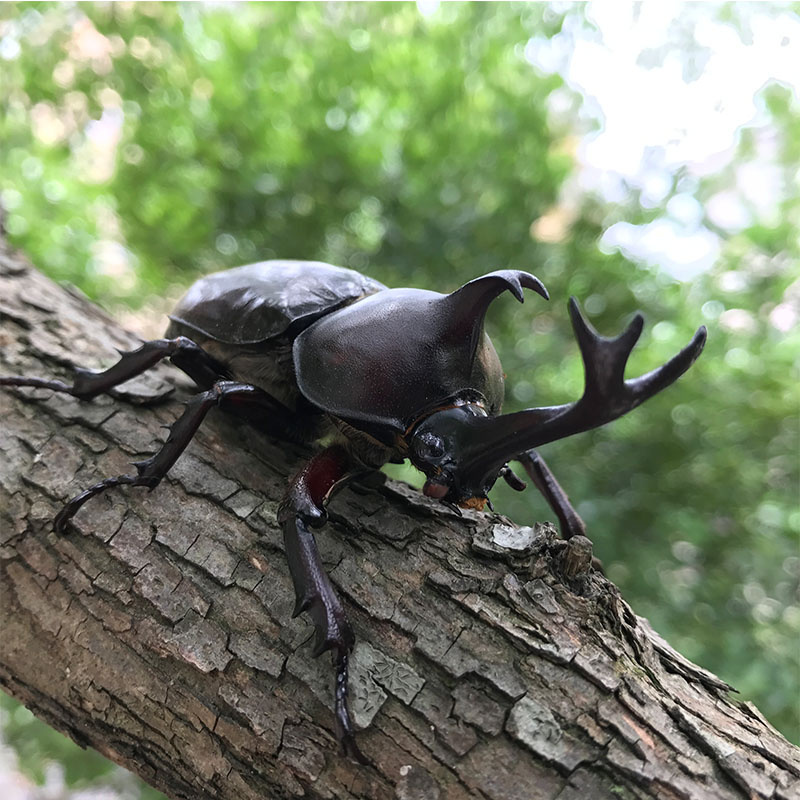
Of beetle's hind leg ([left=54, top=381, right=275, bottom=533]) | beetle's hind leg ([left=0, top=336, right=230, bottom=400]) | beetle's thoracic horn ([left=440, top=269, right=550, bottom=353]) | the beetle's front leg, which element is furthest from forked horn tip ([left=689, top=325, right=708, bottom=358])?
beetle's hind leg ([left=0, top=336, right=230, bottom=400])

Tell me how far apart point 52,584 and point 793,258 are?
12.8 feet

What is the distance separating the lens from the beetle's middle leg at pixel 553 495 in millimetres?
2145

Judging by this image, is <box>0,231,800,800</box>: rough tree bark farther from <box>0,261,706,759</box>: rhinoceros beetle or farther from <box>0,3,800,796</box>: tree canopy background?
<box>0,3,800,796</box>: tree canopy background

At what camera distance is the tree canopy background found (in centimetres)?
347

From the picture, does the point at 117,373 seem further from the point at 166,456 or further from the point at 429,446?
the point at 429,446

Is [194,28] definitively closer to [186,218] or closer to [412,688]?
Answer: [186,218]

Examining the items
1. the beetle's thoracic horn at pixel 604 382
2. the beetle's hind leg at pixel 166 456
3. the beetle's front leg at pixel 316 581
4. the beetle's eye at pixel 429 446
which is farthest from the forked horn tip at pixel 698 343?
the beetle's hind leg at pixel 166 456

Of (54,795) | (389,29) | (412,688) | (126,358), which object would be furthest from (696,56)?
(54,795)

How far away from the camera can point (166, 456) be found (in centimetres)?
180

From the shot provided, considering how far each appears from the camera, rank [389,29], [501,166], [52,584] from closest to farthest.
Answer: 1. [52,584]
2. [501,166]
3. [389,29]

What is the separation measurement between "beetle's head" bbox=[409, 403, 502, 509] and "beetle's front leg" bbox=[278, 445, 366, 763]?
0.27 meters

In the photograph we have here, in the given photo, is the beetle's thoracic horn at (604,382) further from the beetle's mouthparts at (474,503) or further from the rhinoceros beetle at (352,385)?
the beetle's mouthparts at (474,503)

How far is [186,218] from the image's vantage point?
12.5ft

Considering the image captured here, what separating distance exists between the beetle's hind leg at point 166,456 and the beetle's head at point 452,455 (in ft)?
1.99
